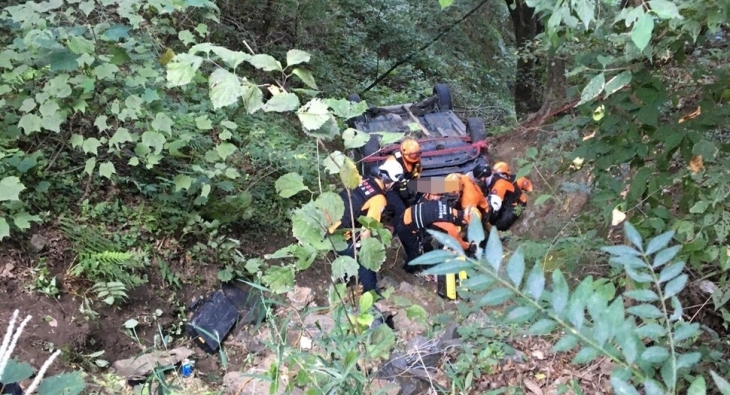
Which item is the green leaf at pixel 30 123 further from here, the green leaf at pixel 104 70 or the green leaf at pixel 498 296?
the green leaf at pixel 498 296

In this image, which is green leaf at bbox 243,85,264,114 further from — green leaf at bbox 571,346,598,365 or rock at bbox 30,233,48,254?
rock at bbox 30,233,48,254

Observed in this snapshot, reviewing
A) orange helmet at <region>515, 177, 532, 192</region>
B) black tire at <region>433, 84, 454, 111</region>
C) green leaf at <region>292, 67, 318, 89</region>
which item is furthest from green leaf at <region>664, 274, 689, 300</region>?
black tire at <region>433, 84, 454, 111</region>

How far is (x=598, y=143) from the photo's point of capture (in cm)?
261

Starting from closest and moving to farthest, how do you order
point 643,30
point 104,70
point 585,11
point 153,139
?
point 643,30, point 585,11, point 104,70, point 153,139

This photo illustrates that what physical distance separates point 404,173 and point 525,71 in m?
4.57

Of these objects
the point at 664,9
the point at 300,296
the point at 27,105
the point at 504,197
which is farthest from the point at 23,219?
the point at 504,197

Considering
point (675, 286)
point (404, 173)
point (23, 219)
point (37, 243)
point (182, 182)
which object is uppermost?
point (675, 286)

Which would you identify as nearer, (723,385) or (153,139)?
(723,385)

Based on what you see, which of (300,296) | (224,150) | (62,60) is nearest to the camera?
(62,60)

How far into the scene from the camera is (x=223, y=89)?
62.1 inches

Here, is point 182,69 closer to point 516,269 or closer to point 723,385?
point 516,269

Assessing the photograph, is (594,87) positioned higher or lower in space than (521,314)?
higher

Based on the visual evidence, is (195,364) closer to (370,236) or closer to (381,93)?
(370,236)

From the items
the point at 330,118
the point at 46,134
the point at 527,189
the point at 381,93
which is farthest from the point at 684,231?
the point at 381,93
